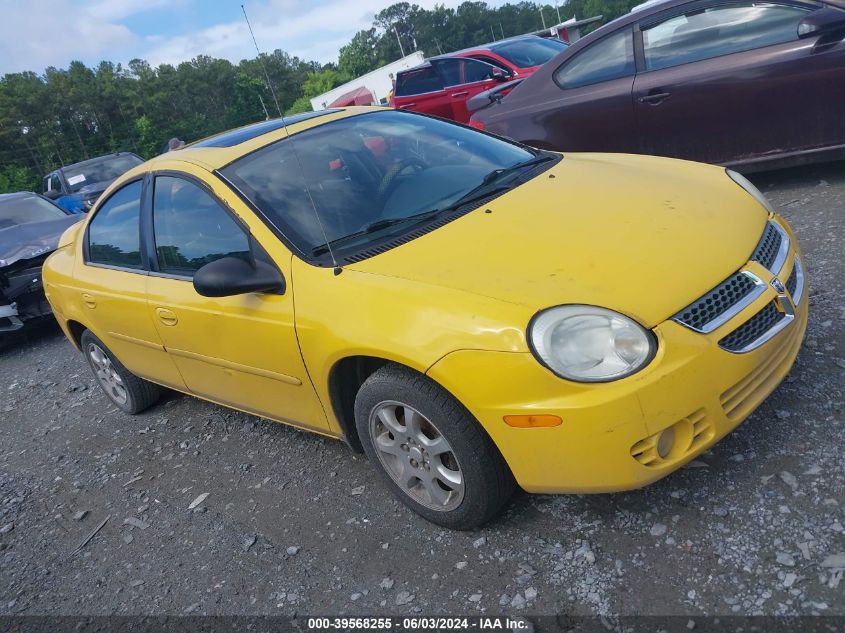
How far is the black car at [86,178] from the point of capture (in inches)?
531

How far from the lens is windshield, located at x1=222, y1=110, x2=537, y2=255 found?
2.90 meters

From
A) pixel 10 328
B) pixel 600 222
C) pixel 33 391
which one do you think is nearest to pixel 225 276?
pixel 600 222

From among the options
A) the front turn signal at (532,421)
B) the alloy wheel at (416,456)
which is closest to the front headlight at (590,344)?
the front turn signal at (532,421)

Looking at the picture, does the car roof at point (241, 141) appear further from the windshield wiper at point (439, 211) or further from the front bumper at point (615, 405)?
the front bumper at point (615, 405)

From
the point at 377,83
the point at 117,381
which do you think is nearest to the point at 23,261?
the point at 117,381

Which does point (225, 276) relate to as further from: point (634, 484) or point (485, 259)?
point (634, 484)

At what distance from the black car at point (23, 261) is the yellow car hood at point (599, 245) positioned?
19.1ft

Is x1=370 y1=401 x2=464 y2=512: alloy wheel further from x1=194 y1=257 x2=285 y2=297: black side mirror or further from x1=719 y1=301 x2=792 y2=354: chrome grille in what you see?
x1=719 y1=301 x2=792 y2=354: chrome grille

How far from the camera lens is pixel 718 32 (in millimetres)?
5117

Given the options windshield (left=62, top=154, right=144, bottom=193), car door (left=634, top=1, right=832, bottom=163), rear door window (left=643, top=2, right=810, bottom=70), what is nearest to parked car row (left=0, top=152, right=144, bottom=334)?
windshield (left=62, top=154, right=144, bottom=193)

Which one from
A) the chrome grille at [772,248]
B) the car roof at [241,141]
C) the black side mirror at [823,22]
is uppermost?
the car roof at [241,141]

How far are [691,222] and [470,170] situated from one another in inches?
43.5

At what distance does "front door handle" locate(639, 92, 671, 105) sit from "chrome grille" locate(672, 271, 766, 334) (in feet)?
11.0

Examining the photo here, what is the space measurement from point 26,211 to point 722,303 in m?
8.78
